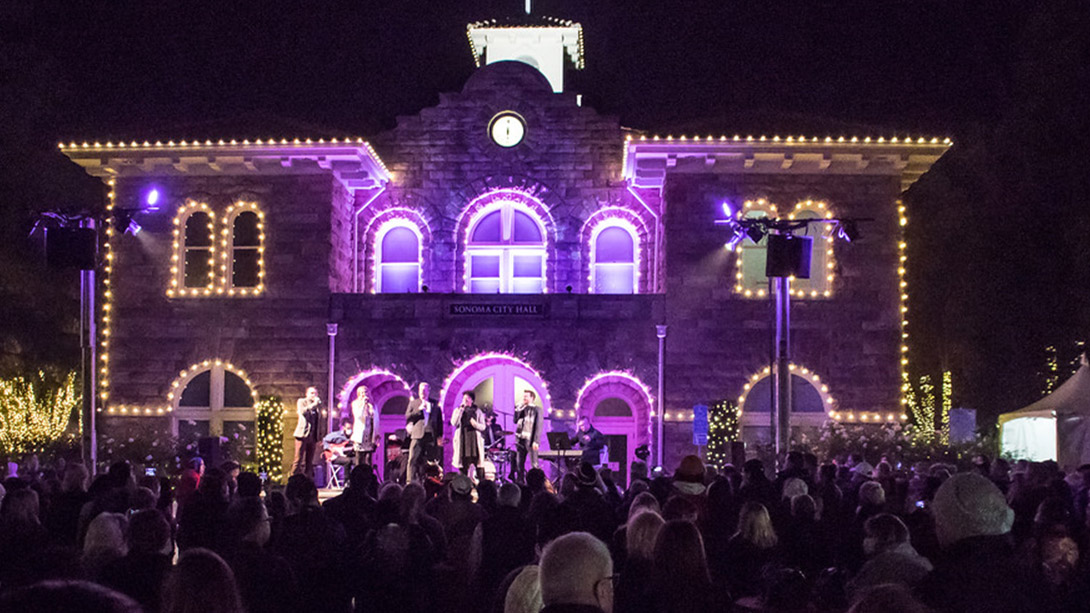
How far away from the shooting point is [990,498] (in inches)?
190

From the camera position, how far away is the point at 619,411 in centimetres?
2394

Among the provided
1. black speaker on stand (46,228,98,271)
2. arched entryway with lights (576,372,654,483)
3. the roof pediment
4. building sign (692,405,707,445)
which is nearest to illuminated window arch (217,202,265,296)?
the roof pediment

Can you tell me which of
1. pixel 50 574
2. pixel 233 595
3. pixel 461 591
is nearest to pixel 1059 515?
pixel 461 591

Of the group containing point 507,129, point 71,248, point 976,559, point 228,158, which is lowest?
point 976,559

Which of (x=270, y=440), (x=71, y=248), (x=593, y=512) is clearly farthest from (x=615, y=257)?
(x=593, y=512)

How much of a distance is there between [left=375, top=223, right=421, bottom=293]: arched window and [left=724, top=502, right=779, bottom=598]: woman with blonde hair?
18840 millimetres

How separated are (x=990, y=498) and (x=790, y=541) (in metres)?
3.29

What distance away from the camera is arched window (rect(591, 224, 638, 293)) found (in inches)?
992

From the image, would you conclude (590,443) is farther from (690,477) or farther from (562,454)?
(690,477)

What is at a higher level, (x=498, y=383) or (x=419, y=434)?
(x=498, y=383)

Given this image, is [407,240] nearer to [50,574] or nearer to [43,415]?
[43,415]

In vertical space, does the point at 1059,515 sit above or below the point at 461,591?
above

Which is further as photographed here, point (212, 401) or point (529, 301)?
point (212, 401)

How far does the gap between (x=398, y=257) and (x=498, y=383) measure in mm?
4327
